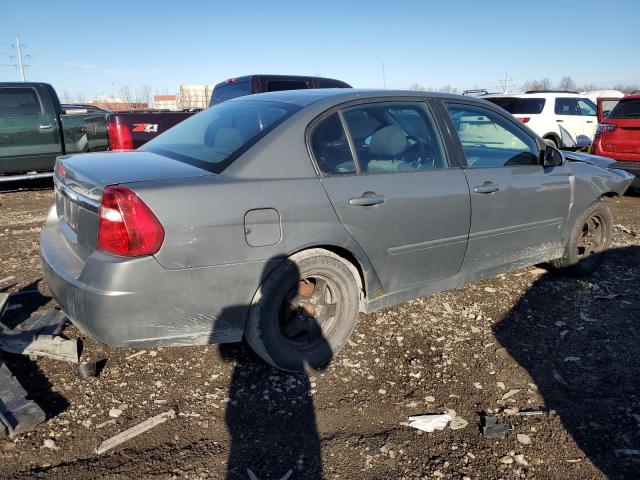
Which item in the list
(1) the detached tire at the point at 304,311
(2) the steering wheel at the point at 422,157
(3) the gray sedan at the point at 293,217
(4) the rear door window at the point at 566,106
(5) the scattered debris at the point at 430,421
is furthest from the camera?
(4) the rear door window at the point at 566,106

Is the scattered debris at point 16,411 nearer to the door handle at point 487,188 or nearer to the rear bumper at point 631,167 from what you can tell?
the door handle at point 487,188

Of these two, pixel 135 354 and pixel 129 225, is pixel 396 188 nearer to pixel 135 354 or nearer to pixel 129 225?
pixel 129 225

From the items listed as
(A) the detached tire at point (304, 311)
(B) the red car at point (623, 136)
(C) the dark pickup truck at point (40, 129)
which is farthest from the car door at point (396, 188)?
(B) the red car at point (623, 136)

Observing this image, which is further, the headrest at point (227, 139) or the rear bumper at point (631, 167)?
the rear bumper at point (631, 167)

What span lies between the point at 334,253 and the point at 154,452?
1462mm

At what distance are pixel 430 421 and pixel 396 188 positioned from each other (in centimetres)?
141

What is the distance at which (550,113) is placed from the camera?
1264 centimetres

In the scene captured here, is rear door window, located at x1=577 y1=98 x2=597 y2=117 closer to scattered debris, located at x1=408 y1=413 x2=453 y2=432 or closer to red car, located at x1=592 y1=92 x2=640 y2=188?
red car, located at x1=592 y1=92 x2=640 y2=188

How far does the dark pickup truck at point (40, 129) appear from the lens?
28.5ft

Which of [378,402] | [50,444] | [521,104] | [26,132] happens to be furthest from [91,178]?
[521,104]

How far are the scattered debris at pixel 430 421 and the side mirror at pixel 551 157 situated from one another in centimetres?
239

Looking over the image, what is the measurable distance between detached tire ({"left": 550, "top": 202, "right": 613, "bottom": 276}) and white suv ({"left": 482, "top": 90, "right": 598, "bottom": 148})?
815 centimetres

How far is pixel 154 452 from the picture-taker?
2.46 m

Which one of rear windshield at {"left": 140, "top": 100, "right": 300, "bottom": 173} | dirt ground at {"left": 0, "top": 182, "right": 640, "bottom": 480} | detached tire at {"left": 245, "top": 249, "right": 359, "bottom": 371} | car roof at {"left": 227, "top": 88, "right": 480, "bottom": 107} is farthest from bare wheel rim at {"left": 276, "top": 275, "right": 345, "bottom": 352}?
car roof at {"left": 227, "top": 88, "right": 480, "bottom": 107}
